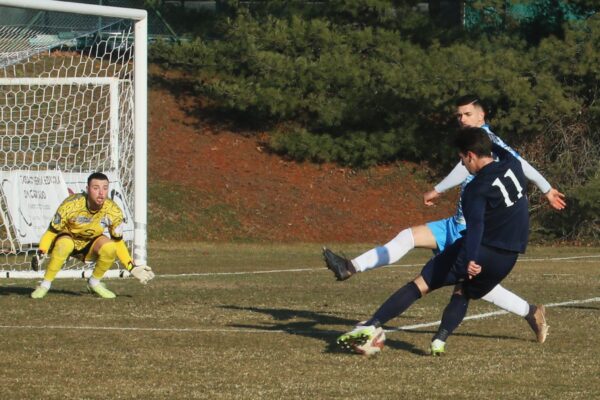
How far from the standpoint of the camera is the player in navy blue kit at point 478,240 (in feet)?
28.2

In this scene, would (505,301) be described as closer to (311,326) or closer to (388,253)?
(388,253)

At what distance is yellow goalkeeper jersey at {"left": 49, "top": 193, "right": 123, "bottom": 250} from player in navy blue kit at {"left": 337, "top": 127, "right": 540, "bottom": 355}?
4.92 m

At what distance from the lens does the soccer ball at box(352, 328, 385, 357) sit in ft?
28.7

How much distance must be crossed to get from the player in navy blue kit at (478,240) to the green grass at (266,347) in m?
0.27

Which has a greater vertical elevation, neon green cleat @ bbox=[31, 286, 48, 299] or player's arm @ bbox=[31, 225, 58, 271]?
player's arm @ bbox=[31, 225, 58, 271]

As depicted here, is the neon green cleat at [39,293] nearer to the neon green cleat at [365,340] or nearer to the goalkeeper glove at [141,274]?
the goalkeeper glove at [141,274]

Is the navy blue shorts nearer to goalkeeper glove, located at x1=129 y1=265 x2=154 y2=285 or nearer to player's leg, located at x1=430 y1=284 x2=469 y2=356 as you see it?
player's leg, located at x1=430 y1=284 x2=469 y2=356

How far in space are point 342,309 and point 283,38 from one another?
19656 millimetres

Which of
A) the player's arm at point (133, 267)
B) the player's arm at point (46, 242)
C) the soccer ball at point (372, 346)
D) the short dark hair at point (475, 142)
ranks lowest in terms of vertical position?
the player's arm at point (133, 267)

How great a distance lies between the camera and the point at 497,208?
870cm

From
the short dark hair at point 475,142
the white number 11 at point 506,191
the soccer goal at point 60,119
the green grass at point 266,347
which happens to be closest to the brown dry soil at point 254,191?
the soccer goal at point 60,119

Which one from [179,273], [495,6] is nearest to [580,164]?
[495,6]

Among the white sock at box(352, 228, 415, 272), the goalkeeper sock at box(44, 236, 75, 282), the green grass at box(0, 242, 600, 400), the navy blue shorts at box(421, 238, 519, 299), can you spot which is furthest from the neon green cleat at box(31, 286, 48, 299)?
the navy blue shorts at box(421, 238, 519, 299)

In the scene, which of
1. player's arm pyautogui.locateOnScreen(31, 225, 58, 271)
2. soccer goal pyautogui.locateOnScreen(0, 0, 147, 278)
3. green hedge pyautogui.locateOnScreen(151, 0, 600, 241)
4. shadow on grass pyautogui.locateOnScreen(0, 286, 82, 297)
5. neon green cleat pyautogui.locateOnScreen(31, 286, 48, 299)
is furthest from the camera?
green hedge pyautogui.locateOnScreen(151, 0, 600, 241)
